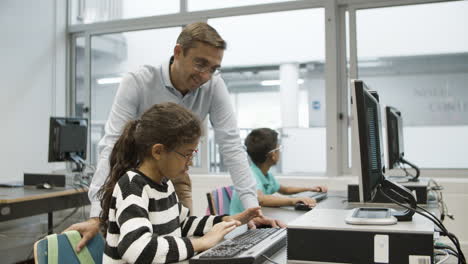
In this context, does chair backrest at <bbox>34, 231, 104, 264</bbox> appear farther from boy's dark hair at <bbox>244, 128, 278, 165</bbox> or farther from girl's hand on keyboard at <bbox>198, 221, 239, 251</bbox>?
boy's dark hair at <bbox>244, 128, 278, 165</bbox>

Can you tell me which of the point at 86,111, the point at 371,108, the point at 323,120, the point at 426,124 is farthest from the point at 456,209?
the point at 86,111

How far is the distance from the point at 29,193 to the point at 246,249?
88.0 inches

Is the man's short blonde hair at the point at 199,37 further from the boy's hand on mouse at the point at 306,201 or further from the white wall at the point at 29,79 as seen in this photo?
the white wall at the point at 29,79

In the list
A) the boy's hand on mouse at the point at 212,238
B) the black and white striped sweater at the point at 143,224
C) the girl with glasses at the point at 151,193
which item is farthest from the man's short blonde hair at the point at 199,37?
the boy's hand on mouse at the point at 212,238

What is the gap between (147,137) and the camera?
3.92 feet

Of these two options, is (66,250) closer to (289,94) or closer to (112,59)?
(289,94)

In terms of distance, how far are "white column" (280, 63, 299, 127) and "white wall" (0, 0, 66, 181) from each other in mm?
2459

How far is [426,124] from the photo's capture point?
3691 millimetres

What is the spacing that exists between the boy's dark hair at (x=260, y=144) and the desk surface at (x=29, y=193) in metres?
1.36

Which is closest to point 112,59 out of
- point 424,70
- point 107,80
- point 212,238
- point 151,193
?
point 107,80

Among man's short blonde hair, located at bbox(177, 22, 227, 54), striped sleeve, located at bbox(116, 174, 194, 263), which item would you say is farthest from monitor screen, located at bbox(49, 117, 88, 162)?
striped sleeve, located at bbox(116, 174, 194, 263)

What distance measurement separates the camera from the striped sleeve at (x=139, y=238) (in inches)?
39.2

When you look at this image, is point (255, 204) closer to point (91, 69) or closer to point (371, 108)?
point (371, 108)

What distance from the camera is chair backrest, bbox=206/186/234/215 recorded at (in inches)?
82.3
